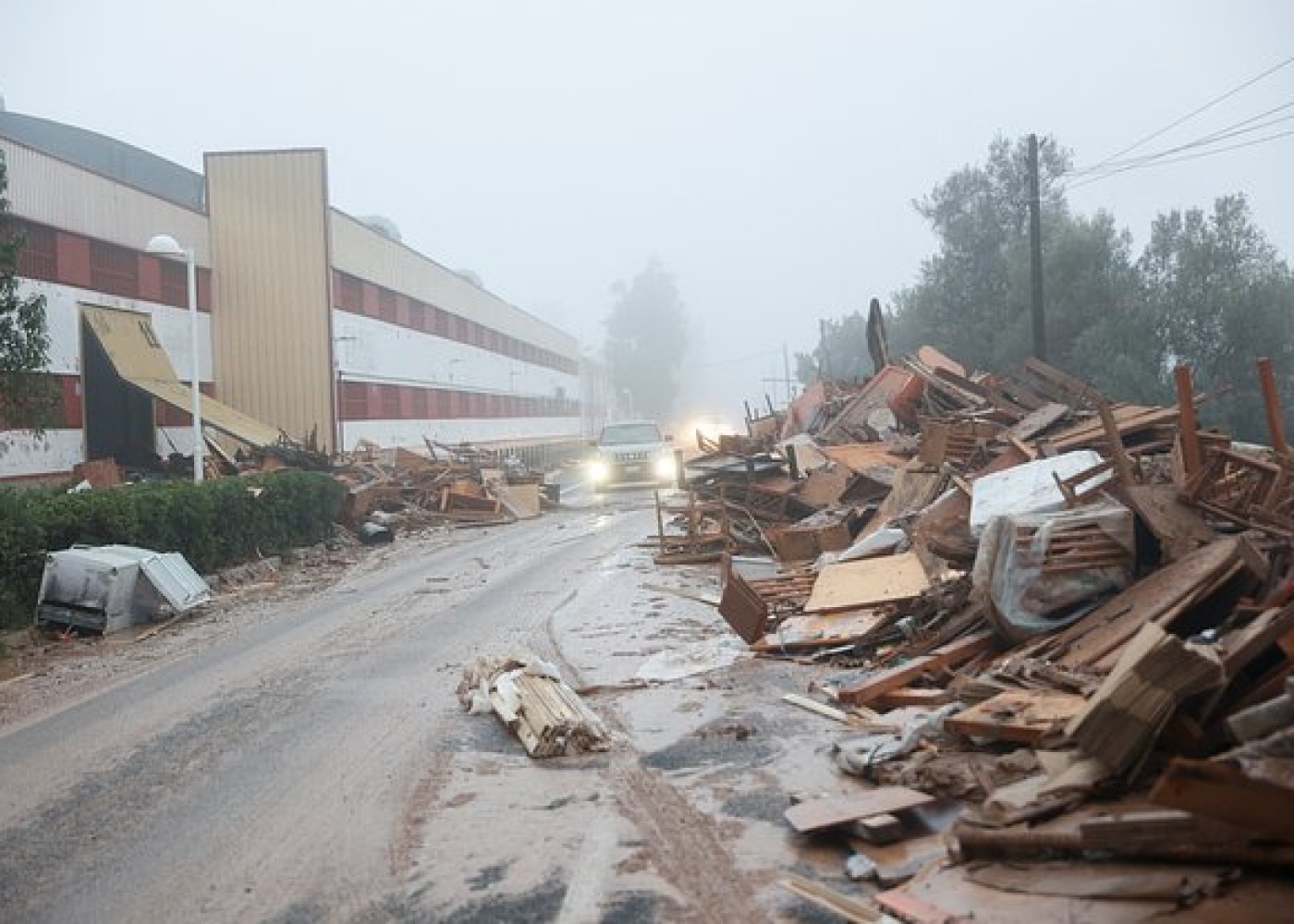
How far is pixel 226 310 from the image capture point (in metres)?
30.5

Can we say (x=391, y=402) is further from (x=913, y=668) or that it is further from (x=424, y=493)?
Result: (x=913, y=668)

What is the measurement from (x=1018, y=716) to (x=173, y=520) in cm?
1234

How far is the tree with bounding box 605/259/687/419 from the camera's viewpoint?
105 meters

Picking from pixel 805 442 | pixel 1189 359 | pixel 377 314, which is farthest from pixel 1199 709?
pixel 377 314

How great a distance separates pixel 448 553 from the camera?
62.0 feet

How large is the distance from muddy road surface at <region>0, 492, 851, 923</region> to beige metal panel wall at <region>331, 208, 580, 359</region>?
24911mm

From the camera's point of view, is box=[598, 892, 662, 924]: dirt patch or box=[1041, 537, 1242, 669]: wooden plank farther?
box=[1041, 537, 1242, 669]: wooden plank

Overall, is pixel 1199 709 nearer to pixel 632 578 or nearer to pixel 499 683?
pixel 499 683

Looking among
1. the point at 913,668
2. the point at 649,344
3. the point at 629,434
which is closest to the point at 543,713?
the point at 913,668

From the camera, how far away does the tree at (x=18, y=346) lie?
13578 mm

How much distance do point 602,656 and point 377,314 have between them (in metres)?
29.8

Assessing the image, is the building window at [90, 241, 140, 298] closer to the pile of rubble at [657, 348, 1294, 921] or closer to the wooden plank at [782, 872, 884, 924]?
the pile of rubble at [657, 348, 1294, 921]

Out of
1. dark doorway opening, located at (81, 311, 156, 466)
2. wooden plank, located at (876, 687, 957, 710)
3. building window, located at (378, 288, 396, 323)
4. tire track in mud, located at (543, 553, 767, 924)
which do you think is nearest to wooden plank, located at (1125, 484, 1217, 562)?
wooden plank, located at (876, 687, 957, 710)

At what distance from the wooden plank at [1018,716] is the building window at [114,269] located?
23.2 m
